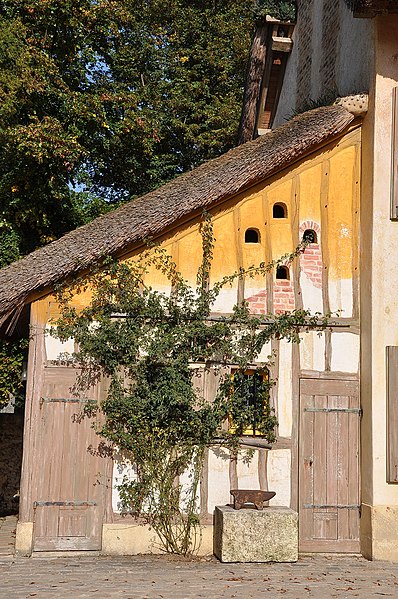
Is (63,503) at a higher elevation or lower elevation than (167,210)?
lower

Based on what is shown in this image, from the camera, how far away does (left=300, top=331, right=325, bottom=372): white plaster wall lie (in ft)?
29.4

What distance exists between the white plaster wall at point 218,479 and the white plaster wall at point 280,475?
533 mm

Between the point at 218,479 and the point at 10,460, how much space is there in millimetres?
5027

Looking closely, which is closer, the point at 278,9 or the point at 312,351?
the point at 312,351

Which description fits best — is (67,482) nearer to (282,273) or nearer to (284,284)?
(284,284)

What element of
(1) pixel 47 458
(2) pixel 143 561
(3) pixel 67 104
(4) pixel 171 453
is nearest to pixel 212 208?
(4) pixel 171 453

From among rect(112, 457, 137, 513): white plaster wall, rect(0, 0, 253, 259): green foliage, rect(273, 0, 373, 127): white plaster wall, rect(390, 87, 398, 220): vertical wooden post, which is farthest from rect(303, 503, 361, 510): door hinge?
rect(0, 0, 253, 259): green foliage

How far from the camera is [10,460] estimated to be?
1228 cm

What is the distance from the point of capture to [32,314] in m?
8.60

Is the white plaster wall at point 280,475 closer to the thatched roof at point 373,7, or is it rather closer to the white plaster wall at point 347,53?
the white plaster wall at point 347,53

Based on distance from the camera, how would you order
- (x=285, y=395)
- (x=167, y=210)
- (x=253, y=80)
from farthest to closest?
(x=253, y=80), (x=285, y=395), (x=167, y=210)

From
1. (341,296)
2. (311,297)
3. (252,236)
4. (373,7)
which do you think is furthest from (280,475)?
(373,7)

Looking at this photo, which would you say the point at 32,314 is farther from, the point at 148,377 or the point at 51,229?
the point at 51,229

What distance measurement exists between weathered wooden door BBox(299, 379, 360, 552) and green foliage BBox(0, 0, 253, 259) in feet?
27.9
